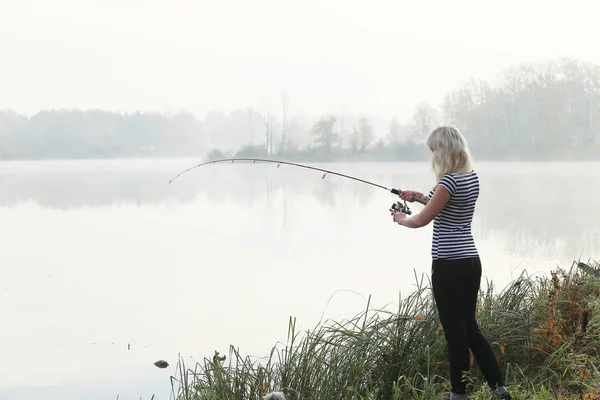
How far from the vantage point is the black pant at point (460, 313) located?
10.0 feet

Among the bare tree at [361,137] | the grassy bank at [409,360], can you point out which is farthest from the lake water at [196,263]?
the bare tree at [361,137]

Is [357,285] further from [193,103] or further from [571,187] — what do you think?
[193,103]

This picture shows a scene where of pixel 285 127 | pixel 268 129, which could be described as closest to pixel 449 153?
pixel 268 129

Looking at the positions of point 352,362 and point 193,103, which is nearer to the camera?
point 352,362

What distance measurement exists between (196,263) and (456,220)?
26.9 feet

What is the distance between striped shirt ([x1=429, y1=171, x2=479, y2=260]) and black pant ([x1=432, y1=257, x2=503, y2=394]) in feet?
0.12

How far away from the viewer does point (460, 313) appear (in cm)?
309

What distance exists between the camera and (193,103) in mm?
34844

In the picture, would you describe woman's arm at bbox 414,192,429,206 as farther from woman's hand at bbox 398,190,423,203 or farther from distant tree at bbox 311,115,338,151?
distant tree at bbox 311,115,338,151

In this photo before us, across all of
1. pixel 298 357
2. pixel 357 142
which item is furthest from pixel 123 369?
pixel 357 142

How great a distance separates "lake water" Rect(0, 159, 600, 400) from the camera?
22.6 ft

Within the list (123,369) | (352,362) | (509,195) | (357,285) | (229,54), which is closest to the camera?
(352,362)

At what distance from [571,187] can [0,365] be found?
769 inches

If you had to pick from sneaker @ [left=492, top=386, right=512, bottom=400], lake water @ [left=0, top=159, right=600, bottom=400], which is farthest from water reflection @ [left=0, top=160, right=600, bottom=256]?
sneaker @ [left=492, top=386, right=512, bottom=400]
